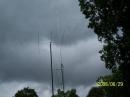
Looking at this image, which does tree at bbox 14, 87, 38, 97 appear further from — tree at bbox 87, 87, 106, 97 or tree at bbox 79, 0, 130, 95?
tree at bbox 79, 0, 130, 95

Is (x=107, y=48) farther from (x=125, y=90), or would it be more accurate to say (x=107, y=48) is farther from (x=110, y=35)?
(x=125, y=90)

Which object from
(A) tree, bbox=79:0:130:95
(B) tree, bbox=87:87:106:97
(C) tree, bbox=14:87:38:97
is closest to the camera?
(A) tree, bbox=79:0:130:95

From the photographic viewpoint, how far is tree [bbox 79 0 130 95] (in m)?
48.5

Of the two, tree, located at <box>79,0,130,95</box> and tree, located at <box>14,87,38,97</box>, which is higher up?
tree, located at <box>79,0,130,95</box>

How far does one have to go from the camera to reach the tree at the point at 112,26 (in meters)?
48.5

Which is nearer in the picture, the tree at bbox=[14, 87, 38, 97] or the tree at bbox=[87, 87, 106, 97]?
the tree at bbox=[87, 87, 106, 97]

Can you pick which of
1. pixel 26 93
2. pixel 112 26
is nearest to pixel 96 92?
pixel 26 93

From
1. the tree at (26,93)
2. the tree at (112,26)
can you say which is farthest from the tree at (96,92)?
the tree at (112,26)

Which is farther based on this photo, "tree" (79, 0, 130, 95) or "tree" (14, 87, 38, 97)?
"tree" (14, 87, 38, 97)

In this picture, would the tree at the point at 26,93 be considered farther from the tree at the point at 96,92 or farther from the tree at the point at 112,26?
the tree at the point at 112,26

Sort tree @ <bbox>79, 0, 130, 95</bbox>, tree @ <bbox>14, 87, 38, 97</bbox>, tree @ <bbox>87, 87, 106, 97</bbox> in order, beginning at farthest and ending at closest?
tree @ <bbox>14, 87, 38, 97</bbox> → tree @ <bbox>87, 87, 106, 97</bbox> → tree @ <bbox>79, 0, 130, 95</bbox>

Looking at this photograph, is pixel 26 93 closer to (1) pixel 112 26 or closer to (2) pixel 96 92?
(2) pixel 96 92

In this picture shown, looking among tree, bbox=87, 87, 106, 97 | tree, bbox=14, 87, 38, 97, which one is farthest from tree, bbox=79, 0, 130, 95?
tree, bbox=14, 87, 38, 97

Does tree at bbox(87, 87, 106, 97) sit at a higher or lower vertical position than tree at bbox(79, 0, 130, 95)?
lower
